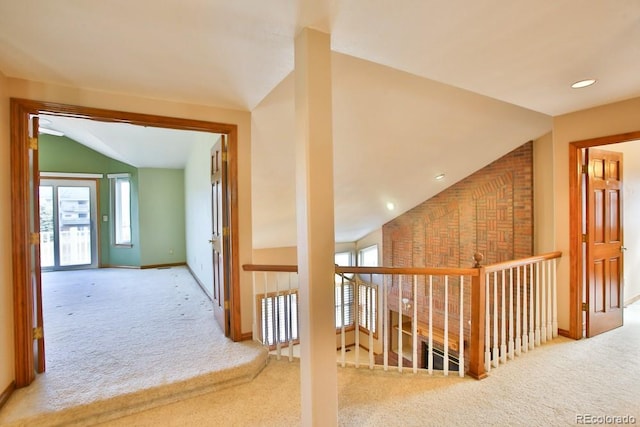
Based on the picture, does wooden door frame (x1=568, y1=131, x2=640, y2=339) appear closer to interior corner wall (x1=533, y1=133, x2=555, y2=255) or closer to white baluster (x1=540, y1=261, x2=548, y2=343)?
white baluster (x1=540, y1=261, x2=548, y2=343)

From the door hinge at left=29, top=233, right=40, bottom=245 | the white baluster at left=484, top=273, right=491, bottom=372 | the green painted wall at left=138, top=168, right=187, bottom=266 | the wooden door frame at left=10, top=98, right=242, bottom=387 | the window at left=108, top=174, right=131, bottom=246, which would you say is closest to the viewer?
the wooden door frame at left=10, top=98, right=242, bottom=387

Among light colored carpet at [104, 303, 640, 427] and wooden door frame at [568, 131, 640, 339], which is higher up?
wooden door frame at [568, 131, 640, 339]

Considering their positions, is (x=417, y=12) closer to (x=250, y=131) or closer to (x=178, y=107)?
(x=250, y=131)

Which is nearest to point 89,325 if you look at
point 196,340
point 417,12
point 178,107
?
point 196,340

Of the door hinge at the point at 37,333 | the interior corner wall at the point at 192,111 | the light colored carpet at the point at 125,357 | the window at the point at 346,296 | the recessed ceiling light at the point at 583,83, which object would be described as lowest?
the window at the point at 346,296

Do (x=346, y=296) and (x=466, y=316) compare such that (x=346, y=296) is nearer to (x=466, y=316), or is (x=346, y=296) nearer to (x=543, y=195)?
(x=466, y=316)

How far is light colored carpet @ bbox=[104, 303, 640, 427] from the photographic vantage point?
6.59 ft

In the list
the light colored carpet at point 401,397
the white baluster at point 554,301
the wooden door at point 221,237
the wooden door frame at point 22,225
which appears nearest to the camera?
the light colored carpet at point 401,397

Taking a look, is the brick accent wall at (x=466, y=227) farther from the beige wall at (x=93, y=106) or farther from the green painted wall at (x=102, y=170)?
the green painted wall at (x=102, y=170)

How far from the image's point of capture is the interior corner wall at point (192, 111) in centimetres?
223

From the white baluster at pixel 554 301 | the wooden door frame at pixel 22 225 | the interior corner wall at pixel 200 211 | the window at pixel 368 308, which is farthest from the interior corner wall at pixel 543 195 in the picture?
the wooden door frame at pixel 22 225

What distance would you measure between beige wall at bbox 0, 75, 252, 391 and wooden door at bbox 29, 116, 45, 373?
0.15 m

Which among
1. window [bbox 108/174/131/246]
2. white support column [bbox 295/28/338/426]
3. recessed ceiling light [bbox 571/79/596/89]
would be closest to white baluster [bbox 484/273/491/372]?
white support column [bbox 295/28/338/426]

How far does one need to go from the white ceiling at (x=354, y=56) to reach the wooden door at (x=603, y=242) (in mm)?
852
